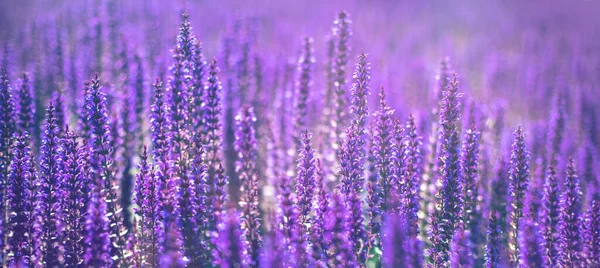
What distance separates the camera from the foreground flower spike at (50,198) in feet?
37.3

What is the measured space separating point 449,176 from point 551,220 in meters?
2.31

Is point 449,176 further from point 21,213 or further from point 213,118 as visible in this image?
point 21,213

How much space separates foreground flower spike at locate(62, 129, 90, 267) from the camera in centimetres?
1130

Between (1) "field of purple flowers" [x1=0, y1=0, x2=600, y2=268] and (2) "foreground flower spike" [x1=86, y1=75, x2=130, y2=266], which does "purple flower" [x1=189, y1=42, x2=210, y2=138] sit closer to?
(1) "field of purple flowers" [x1=0, y1=0, x2=600, y2=268]

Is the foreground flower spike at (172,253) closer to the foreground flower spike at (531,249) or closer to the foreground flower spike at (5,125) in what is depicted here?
the foreground flower spike at (5,125)

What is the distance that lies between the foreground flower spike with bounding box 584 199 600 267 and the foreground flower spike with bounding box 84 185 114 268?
9.23 m

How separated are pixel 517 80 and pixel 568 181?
3166cm

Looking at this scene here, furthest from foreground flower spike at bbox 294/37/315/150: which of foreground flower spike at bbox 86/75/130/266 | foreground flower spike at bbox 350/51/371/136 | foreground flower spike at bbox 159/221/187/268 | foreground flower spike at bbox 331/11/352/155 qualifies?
foreground flower spike at bbox 159/221/187/268

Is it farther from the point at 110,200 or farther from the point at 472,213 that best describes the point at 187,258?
the point at 472,213

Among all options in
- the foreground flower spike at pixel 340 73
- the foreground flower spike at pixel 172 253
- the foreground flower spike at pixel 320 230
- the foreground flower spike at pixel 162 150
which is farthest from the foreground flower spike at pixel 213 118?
the foreground flower spike at pixel 340 73

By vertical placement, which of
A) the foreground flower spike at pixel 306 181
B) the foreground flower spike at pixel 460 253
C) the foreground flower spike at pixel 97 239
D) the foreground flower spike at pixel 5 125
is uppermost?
the foreground flower spike at pixel 5 125

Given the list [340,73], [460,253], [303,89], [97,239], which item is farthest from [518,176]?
[97,239]

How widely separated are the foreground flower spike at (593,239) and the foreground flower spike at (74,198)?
10.0 meters

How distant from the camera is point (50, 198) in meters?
11.5
